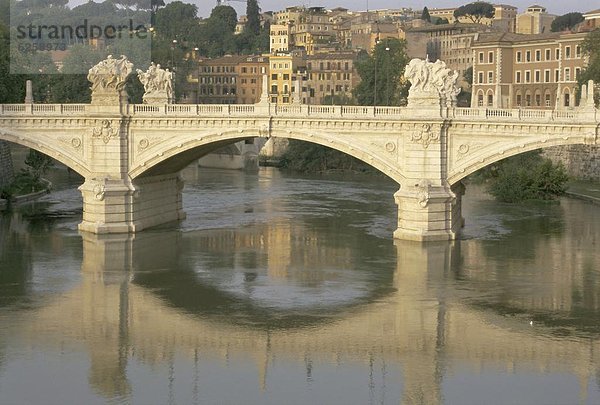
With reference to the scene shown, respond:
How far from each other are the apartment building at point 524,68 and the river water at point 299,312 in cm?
3980

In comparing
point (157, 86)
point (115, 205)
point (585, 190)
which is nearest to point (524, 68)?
point (585, 190)

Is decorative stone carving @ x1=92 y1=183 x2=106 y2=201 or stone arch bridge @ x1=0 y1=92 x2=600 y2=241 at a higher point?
stone arch bridge @ x1=0 y1=92 x2=600 y2=241

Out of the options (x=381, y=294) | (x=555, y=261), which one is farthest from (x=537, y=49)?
(x=381, y=294)

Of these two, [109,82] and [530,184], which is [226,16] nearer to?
[530,184]

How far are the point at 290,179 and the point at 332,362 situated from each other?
51.2 metres

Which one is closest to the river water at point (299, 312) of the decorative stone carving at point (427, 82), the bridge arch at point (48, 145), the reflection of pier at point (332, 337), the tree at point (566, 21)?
the reflection of pier at point (332, 337)

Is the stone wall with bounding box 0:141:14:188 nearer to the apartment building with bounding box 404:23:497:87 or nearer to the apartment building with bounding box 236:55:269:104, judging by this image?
the apartment building with bounding box 236:55:269:104

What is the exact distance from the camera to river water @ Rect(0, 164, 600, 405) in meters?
27.5

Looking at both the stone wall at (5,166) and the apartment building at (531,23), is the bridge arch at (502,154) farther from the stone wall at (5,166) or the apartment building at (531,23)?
the apartment building at (531,23)

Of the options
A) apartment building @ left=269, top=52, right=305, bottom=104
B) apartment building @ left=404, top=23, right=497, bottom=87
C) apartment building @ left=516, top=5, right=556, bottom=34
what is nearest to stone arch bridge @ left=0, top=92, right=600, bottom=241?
apartment building @ left=269, top=52, right=305, bottom=104

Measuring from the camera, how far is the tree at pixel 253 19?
545ft

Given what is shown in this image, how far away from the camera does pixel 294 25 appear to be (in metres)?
157

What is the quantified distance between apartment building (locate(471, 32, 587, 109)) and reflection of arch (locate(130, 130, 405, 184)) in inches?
1893

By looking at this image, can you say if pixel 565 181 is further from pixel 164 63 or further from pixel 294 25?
pixel 294 25
